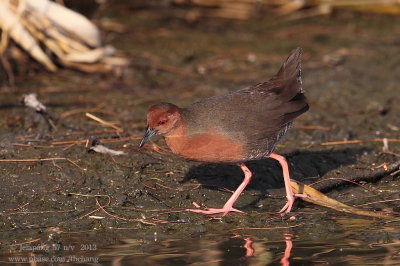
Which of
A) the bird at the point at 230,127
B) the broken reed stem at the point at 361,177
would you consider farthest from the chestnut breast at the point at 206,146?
the broken reed stem at the point at 361,177

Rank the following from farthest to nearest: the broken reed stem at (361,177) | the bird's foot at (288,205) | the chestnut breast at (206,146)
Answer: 1. the broken reed stem at (361,177)
2. the bird's foot at (288,205)
3. the chestnut breast at (206,146)

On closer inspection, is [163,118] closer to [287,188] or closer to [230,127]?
[230,127]

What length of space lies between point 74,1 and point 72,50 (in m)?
1.64

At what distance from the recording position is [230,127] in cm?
600

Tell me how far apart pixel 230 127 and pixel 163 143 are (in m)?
1.38

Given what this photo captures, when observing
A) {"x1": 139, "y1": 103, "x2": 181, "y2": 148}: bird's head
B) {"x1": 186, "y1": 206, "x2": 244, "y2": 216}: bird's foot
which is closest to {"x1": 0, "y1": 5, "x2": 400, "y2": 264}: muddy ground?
{"x1": 186, "y1": 206, "x2": 244, "y2": 216}: bird's foot

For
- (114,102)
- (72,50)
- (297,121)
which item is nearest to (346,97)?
(297,121)

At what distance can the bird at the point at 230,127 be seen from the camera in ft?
19.5

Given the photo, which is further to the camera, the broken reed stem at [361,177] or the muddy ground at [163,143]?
the broken reed stem at [361,177]

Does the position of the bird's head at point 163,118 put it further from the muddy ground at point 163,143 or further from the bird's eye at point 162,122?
the muddy ground at point 163,143

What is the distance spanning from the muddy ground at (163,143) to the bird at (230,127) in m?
0.40

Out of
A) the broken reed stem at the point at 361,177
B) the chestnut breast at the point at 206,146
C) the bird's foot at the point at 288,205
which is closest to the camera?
the chestnut breast at the point at 206,146

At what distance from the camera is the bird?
594 centimetres

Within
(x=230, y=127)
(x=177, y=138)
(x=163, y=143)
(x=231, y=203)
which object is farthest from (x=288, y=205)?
(x=163, y=143)
